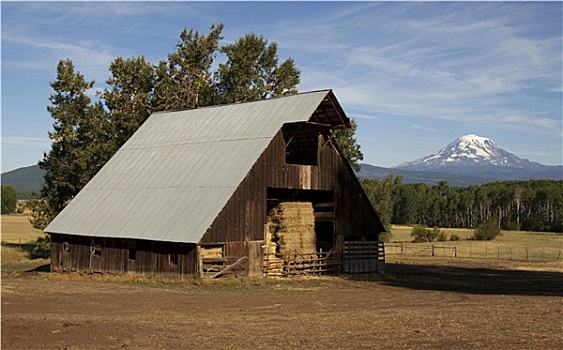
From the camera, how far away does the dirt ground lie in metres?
16.8

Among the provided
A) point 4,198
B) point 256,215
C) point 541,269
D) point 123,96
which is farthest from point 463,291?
point 4,198

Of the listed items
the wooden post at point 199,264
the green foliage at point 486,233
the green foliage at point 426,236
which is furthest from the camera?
the green foliage at point 486,233

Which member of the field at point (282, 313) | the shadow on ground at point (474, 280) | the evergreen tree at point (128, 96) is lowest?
the shadow on ground at point (474, 280)

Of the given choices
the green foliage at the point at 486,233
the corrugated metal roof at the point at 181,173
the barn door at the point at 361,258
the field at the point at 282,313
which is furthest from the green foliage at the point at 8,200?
the barn door at the point at 361,258

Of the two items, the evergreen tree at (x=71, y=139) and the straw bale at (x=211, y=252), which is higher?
the evergreen tree at (x=71, y=139)

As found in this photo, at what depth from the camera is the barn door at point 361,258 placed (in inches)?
1602

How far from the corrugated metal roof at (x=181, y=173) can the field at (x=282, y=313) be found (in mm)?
3054

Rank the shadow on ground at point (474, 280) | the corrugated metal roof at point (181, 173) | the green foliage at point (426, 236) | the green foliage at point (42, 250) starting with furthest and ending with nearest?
1. the green foliage at point (426, 236)
2. the green foliage at point (42, 250)
3. the corrugated metal roof at point (181, 173)
4. the shadow on ground at point (474, 280)

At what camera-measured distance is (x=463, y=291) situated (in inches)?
1254

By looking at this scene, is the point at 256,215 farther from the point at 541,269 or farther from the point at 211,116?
the point at 541,269

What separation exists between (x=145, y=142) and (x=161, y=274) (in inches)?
507

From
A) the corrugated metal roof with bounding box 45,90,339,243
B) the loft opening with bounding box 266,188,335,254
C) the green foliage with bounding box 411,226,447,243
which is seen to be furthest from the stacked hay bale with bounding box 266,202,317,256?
the green foliage with bounding box 411,226,447,243

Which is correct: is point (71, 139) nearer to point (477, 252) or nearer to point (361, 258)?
point (361, 258)

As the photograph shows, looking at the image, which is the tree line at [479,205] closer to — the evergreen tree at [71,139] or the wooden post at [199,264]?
the evergreen tree at [71,139]
